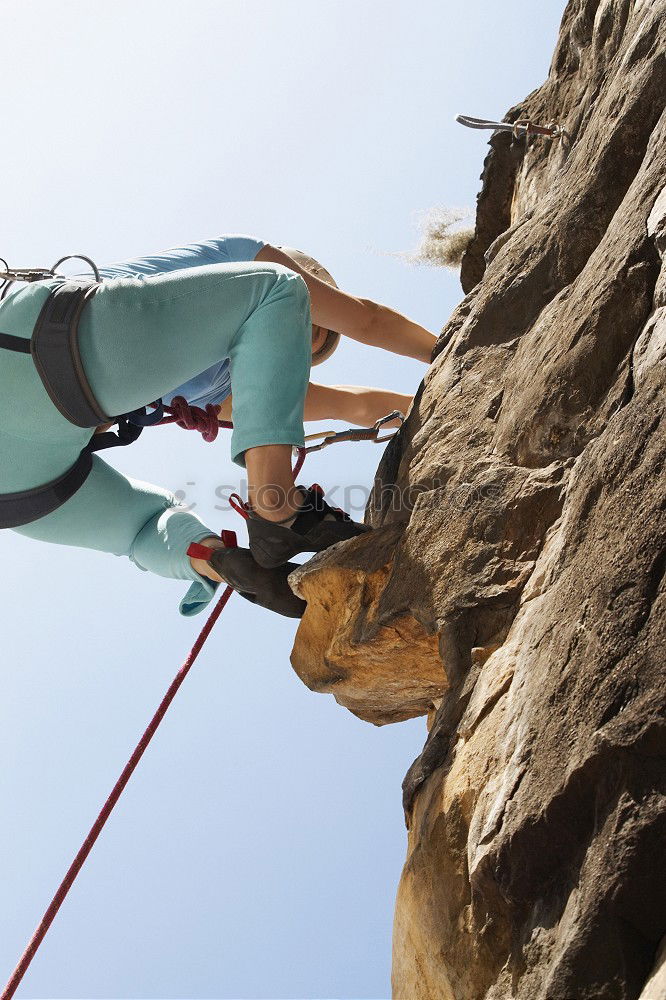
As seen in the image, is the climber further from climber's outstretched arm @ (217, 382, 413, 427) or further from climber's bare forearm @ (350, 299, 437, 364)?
climber's outstretched arm @ (217, 382, 413, 427)

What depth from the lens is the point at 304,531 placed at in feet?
8.56

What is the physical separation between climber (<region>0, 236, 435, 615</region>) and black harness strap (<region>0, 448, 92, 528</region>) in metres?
0.01

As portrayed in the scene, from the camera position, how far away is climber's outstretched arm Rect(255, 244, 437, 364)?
3.12 metres

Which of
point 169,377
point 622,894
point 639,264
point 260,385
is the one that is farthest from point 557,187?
point 622,894

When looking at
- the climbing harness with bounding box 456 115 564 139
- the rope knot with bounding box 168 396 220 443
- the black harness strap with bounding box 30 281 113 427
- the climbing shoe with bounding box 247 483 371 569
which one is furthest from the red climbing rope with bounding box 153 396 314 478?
the climbing harness with bounding box 456 115 564 139

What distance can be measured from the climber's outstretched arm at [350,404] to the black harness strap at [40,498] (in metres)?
0.94

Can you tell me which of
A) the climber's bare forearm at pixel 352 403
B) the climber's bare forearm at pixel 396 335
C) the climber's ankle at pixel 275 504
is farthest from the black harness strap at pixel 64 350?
the climber's bare forearm at pixel 352 403

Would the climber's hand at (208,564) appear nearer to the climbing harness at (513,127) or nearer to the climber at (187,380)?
the climber at (187,380)

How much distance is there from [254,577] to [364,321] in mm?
1127

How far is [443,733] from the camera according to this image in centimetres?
215

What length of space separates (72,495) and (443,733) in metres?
1.42

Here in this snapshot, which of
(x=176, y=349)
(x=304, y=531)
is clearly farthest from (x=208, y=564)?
(x=176, y=349)

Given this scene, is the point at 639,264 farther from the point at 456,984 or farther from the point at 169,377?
the point at 456,984

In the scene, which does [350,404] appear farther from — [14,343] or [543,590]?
[543,590]
